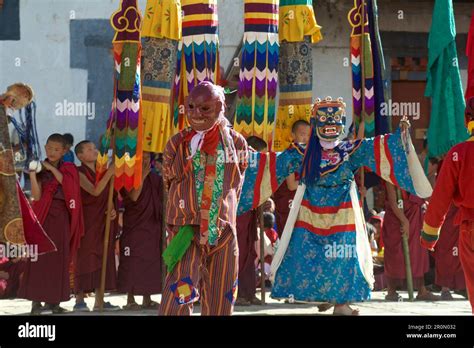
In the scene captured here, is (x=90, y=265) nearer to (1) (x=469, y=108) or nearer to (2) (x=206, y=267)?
(2) (x=206, y=267)

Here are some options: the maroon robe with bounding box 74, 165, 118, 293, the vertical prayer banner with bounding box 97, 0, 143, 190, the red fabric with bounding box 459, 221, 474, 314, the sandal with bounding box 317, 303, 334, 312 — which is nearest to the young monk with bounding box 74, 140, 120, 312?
the maroon robe with bounding box 74, 165, 118, 293

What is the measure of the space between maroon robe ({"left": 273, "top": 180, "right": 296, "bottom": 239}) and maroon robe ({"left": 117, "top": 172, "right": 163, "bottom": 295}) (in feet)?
4.18

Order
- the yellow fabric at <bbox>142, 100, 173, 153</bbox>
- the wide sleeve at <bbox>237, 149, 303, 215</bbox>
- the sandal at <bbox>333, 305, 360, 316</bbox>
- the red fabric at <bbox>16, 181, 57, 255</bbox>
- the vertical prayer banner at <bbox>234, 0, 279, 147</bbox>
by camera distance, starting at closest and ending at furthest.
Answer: the sandal at <bbox>333, 305, 360, 316</bbox> < the red fabric at <bbox>16, 181, 57, 255</bbox> < the wide sleeve at <bbox>237, 149, 303, 215</bbox> < the yellow fabric at <bbox>142, 100, 173, 153</bbox> < the vertical prayer banner at <bbox>234, 0, 279, 147</bbox>

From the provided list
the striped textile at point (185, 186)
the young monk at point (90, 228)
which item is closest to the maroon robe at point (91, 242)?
the young monk at point (90, 228)

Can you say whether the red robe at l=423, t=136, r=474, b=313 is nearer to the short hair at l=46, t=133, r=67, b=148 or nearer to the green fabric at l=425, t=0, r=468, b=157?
the green fabric at l=425, t=0, r=468, b=157

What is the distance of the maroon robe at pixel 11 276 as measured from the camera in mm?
12312

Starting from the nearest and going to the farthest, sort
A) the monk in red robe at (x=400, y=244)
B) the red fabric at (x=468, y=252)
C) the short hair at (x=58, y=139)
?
the red fabric at (x=468, y=252) → the short hair at (x=58, y=139) → the monk in red robe at (x=400, y=244)

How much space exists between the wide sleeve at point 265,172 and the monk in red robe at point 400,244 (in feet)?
6.89

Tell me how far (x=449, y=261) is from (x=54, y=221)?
422 centimetres

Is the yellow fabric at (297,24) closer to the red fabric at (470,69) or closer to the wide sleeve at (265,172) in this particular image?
the red fabric at (470,69)

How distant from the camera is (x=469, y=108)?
784 cm

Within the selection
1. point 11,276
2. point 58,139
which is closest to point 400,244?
point 58,139

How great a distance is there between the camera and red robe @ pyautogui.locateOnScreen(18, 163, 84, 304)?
34.3 ft

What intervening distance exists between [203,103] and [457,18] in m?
10.6
